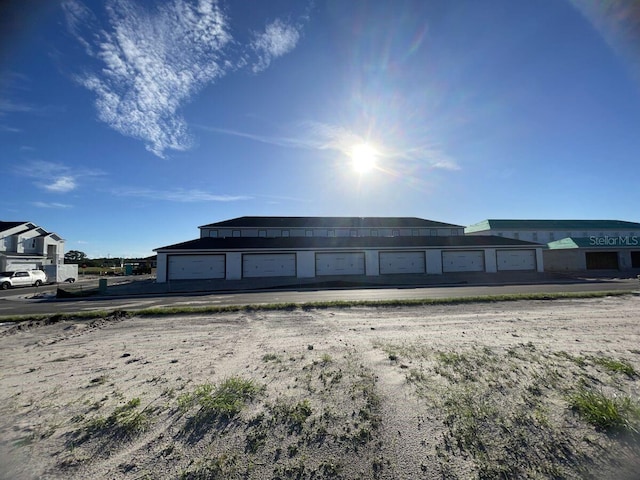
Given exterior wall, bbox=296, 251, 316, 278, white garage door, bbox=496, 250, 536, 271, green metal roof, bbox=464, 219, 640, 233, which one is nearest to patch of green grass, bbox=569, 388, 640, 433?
exterior wall, bbox=296, 251, 316, 278

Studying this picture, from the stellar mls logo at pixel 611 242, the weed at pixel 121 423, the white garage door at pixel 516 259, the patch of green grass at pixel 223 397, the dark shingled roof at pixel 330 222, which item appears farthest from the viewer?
the dark shingled roof at pixel 330 222

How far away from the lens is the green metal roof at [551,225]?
47875 millimetres

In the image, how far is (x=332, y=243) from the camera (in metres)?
30.4

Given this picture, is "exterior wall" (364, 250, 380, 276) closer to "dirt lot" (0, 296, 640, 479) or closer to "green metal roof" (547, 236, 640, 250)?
"dirt lot" (0, 296, 640, 479)

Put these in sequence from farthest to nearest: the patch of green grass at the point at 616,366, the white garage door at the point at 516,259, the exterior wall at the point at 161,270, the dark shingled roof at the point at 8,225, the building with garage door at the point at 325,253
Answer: the dark shingled roof at the point at 8,225
the white garage door at the point at 516,259
the building with garage door at the point at 325,253
the exterior wall at the point at 161,270
the patch of green grass at the point at 616,366

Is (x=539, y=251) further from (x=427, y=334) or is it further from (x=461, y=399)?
(x=461, y=399)

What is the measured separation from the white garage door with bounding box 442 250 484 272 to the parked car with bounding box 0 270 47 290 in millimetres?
42734

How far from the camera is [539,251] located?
31.7 m

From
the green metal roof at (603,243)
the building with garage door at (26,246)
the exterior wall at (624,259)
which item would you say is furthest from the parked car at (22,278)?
the exterior wall at (624,259)

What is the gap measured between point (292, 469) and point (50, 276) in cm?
4036

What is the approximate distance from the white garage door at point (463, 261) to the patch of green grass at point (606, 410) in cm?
2836

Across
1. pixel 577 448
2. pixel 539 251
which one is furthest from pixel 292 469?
pixel 539 251

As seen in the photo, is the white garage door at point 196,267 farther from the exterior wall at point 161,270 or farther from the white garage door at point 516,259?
the white garage door at point 516,259

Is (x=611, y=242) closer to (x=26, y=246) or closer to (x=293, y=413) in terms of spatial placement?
(x=293, y=413)
